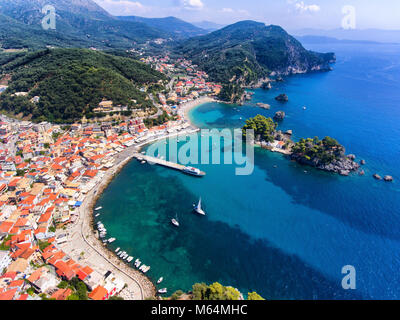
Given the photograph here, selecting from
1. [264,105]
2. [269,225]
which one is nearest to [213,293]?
[269,225]

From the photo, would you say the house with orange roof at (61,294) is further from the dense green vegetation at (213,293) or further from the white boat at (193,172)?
the white boat at (193,172)

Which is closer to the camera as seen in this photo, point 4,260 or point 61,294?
point 61,294

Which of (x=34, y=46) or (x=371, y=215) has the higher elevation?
(x=34, y=46)

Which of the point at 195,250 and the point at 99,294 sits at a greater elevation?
the point at 195,250

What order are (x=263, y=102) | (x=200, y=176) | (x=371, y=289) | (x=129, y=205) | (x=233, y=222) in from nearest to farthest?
1. (x=371, y=289)
2. (x=233, y=222)
3. (x=129, y=205)
4. (x=200, y=176)
5. (x=263, y=102)

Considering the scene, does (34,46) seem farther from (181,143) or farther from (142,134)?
(181,143)

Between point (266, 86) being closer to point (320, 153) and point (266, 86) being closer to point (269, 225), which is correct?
point (320, 153)

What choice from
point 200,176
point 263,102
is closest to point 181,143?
point 200,176

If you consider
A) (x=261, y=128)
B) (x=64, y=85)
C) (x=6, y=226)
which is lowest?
(x=6, y=226)
